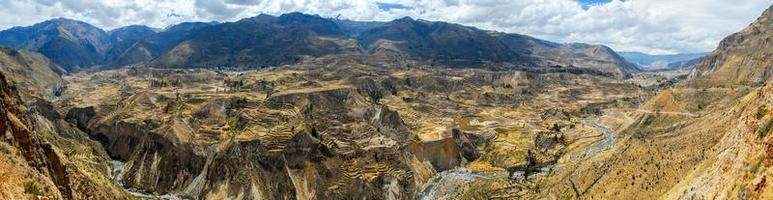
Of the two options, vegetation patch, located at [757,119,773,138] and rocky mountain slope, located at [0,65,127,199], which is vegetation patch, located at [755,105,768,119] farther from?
rocky mountain slope, located at [0,65,127,199]

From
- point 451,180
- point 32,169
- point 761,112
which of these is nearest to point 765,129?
point 761,112

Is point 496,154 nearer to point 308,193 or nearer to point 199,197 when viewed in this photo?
point 308,193

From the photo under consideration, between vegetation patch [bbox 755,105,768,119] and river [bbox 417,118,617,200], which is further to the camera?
river [bbox 417,118,617,200]

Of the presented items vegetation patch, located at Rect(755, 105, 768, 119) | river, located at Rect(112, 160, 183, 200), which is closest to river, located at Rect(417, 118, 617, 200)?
river, located at Rect(112, 160, 183, 200)

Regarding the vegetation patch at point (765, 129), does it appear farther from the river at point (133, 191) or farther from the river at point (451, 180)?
the river at point (133, 191)

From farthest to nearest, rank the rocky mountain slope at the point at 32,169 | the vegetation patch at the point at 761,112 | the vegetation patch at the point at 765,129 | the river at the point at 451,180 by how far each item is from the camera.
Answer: the river at the point at 451,180, the vegetation patch at the point at 761,112, the vegetation patch at the point at 765,129, the rocky mountain slope at the point at 32,169

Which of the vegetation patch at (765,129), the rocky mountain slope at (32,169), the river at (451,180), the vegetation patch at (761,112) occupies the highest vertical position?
the vegetation patch at (761,112)

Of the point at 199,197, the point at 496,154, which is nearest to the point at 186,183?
the point at 199,197

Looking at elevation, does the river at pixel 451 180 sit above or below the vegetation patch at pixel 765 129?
below

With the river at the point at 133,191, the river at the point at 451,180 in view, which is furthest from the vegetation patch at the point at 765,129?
the river at the point at 133,191

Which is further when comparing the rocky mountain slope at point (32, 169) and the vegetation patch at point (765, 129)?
the vegetation patch at point (765, 129)

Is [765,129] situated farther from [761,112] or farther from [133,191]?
[133,191]
